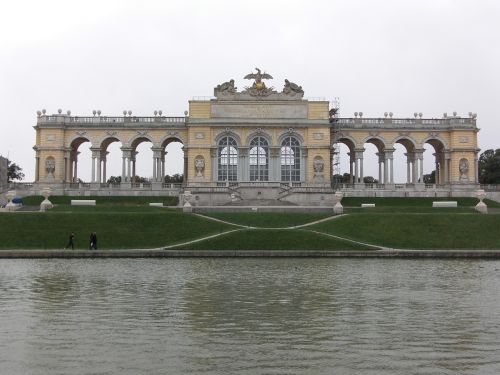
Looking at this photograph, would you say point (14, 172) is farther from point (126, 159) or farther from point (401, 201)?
point (401, 201)

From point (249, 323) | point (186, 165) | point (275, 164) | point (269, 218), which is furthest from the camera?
point (186, 165)

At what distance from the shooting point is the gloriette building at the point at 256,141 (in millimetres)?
77312

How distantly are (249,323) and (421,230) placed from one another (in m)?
32.3

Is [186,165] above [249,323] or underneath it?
above

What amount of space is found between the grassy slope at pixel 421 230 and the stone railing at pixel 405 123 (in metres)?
33.0

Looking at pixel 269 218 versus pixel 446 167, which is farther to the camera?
pixel 446 167

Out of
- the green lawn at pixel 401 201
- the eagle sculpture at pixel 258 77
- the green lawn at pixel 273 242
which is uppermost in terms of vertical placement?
the eagle sculpture at pixel 258 77

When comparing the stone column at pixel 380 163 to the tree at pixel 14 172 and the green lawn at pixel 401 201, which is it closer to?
the green lawn at pixel 401 201

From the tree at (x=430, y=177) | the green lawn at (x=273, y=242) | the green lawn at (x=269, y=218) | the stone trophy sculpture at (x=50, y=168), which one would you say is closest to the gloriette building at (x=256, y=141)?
the stone trophy sculpture at (x=50, y=168)

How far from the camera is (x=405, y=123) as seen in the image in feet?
263

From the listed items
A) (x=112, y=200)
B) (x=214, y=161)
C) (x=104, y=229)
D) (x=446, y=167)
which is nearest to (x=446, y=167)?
(x=446, y=167)

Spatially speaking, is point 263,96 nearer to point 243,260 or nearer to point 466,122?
point 466,122

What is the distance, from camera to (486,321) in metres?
14.0

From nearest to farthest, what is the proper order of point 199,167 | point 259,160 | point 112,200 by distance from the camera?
point 112,200
point 199,167
point 259,160
